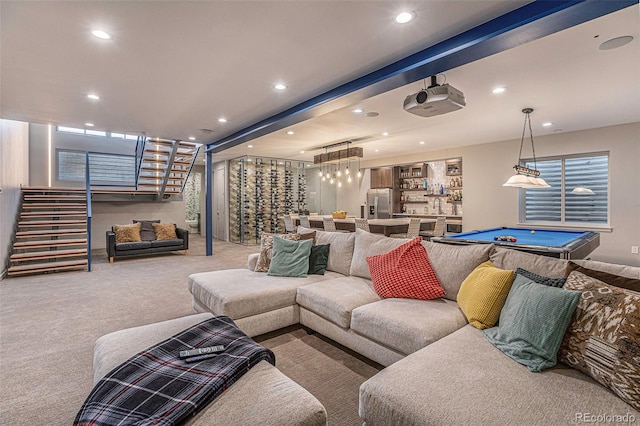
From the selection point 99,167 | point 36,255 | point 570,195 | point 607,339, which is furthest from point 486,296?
point 99,167

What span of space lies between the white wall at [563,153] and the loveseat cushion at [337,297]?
5.55m

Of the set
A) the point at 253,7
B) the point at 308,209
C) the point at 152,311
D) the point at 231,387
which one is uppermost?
the point at 253,7

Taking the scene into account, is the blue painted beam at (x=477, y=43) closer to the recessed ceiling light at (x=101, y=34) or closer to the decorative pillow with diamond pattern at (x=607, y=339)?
the decorative pillow with diamond pattern at (x=607, y=339)

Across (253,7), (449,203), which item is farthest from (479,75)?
(449,203)

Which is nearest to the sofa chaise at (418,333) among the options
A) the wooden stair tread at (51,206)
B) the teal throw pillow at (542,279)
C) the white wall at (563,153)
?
the teal throw pillow at (542,279)

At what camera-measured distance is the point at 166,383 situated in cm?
134

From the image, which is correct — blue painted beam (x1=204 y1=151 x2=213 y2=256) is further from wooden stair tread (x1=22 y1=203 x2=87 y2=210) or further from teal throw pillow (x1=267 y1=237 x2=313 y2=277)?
teal throw pillow (x1=267 y1=237 x2=313 y2=277)

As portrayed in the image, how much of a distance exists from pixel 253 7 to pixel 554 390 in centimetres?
287

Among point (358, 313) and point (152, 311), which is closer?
point (358, 313)

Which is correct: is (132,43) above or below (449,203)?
above

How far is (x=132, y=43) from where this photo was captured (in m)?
2.75

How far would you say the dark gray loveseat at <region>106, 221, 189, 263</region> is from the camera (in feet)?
21.1

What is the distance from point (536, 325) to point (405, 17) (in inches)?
89.0

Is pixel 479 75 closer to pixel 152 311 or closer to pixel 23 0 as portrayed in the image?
pixel 23 0
